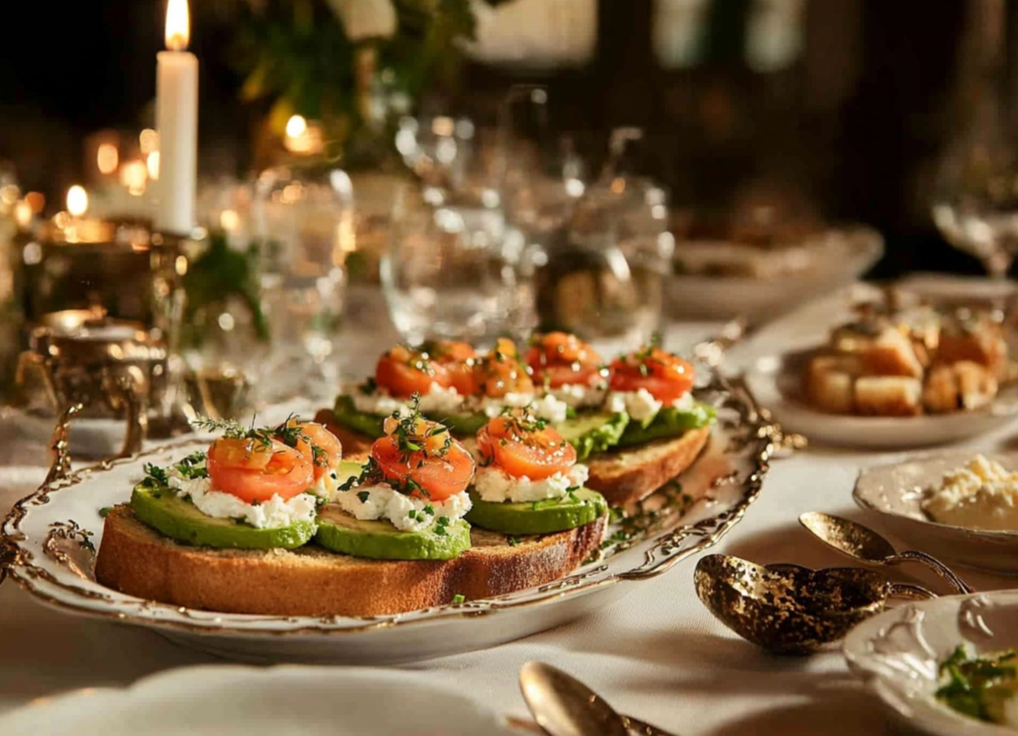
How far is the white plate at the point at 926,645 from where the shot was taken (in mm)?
1148

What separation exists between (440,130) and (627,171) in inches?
33.1

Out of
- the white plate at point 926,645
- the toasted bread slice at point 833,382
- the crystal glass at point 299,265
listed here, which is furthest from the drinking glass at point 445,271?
the white plate at point 926,645

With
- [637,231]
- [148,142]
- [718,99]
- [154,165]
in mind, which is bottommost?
[637,231]

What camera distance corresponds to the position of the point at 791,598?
1.53 m

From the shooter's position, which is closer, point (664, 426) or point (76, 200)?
point (664, 426)

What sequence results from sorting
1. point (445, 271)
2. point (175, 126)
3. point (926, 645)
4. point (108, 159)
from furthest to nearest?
point (108, 159)
point (445, 271)
point (175, 126)
point (926, 645)

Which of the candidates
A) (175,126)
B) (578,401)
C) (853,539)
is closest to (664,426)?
(578,401)

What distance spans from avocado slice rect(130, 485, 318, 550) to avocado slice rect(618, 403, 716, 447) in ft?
2.63

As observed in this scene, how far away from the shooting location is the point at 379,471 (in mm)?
1543

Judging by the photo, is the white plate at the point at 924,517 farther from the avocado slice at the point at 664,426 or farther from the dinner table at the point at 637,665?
the avocado slice at the point at 664,426

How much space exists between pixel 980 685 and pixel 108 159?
187 inches

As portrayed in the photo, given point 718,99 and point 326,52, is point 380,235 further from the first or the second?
point 718,99

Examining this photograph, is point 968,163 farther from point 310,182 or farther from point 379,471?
point 379,471

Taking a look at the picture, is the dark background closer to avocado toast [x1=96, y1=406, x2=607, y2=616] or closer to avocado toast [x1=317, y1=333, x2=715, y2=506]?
avocado toast [x1=317, y1=333, x2=715, y2=506]
